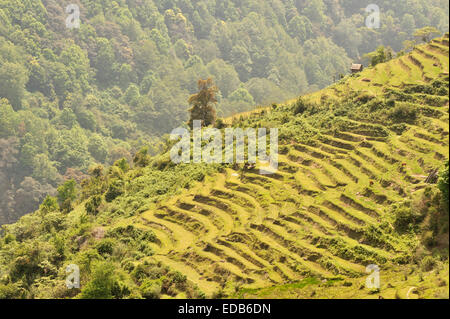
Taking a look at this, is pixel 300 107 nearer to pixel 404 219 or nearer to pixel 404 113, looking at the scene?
pixel 404 113

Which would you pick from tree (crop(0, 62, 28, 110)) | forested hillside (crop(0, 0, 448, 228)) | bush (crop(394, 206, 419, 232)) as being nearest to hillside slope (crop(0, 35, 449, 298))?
bush (crop(394, 206, 419, 232))

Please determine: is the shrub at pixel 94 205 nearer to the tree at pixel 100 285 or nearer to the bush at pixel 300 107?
the bush at pixel 300 107

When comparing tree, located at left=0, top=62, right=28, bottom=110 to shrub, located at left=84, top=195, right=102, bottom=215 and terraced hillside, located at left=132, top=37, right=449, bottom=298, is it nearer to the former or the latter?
shrub, located at left=84, top=195, right=102, bottom=215

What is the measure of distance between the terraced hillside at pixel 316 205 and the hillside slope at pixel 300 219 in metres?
0.06

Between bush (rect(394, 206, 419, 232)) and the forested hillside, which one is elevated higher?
the forested hillside

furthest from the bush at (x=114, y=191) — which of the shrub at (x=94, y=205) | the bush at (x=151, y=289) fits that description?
the bush at (x=151, y=289)

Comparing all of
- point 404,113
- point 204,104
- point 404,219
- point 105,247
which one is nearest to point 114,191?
point 105,247

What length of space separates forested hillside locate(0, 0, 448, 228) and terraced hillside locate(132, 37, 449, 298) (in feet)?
185

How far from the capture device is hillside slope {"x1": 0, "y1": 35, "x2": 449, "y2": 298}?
2550cm

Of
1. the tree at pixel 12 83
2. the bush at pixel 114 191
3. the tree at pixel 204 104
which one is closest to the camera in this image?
the bush at pixel 114 191

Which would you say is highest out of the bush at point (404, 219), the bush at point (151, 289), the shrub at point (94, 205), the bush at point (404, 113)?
the bush at point (404, 113)

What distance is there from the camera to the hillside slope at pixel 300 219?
25500 millimetres

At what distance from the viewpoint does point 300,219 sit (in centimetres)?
2938
